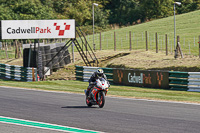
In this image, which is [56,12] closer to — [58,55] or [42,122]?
[58,55]

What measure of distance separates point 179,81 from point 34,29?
13.6 metres

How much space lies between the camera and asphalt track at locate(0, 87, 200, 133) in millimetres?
11356

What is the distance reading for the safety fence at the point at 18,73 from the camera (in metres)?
31.8

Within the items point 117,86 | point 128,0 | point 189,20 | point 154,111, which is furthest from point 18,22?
point 128,0

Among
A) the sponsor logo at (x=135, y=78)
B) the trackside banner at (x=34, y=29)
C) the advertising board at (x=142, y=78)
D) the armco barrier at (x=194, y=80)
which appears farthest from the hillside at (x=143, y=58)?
the armco barrier at (x=194, y=80)

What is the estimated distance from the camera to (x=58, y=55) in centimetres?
3834

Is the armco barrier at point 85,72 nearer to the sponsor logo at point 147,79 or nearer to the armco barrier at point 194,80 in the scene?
the sponsor logo at point 147,79

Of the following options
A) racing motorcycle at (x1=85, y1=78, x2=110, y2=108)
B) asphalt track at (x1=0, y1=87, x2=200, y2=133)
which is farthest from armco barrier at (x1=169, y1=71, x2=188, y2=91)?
racing motorcycle at (x1=85, y1=78, x2=110, y2=108)

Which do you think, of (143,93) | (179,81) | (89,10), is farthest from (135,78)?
A: (89,10)

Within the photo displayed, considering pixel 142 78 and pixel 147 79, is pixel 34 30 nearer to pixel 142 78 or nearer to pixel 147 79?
pixel 142 78

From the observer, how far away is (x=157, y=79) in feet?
84.8

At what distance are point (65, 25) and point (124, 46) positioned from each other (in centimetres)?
1881

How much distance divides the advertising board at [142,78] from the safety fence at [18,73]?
265 inches

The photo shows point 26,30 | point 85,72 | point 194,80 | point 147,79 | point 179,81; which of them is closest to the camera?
point 194,80
